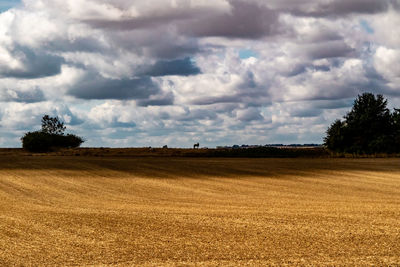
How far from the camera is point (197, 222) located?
553 inches

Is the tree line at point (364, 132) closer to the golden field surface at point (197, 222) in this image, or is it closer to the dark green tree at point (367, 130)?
the dark green tree at point (367, 130)

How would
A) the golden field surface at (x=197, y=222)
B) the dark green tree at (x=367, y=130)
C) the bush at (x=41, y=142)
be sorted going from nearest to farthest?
1. the golden field surface at (x=197, y=222)
2. the dark green tree at (x=367, y=130)
3. the bush at (x=41, y=142)

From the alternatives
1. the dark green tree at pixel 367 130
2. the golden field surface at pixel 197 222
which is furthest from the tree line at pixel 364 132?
the golden field surface at pixel 197 222

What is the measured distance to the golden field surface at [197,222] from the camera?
1016 cm

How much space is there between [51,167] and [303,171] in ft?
55.6

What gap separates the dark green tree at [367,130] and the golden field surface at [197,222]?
34146 millimetres

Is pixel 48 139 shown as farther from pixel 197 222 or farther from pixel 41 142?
Result: pixel 197 222

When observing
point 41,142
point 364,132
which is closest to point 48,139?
point 41,142

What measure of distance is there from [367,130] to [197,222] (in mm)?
52545

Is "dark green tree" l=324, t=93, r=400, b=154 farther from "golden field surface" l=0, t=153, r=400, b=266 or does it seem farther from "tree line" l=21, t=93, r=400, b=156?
"golden field surface" l=0, t=153, r=400, b=266

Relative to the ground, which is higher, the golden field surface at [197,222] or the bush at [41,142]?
the bush at [41,142]

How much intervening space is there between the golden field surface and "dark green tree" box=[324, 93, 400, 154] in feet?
112

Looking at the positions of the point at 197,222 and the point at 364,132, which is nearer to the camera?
the point at 197,222

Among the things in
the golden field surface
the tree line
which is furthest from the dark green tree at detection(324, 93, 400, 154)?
the golden field surface
